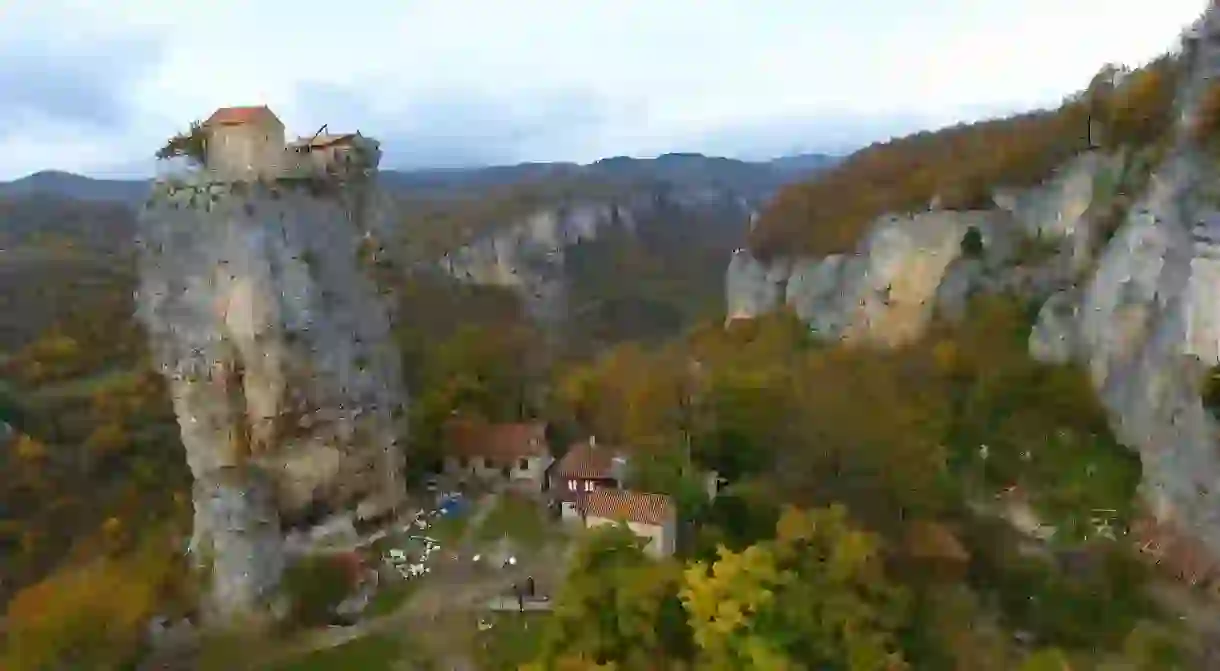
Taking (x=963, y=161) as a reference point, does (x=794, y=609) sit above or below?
below

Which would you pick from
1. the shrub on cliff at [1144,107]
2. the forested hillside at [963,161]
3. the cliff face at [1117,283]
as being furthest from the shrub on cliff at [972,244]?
the shrub on cliff at [1144,107]

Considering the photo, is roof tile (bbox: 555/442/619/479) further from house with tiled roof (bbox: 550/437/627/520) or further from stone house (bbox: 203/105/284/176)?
stone house (bbox: 203/105/284/176)

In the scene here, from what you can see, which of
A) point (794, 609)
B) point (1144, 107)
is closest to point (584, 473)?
point (794, 609)

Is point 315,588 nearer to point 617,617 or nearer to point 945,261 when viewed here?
point 617,617

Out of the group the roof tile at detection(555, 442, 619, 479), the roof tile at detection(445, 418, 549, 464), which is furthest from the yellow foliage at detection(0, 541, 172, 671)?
the roof tile at detection(555, 442, 619, 479)

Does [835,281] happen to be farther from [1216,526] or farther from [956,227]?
[1216,526]
